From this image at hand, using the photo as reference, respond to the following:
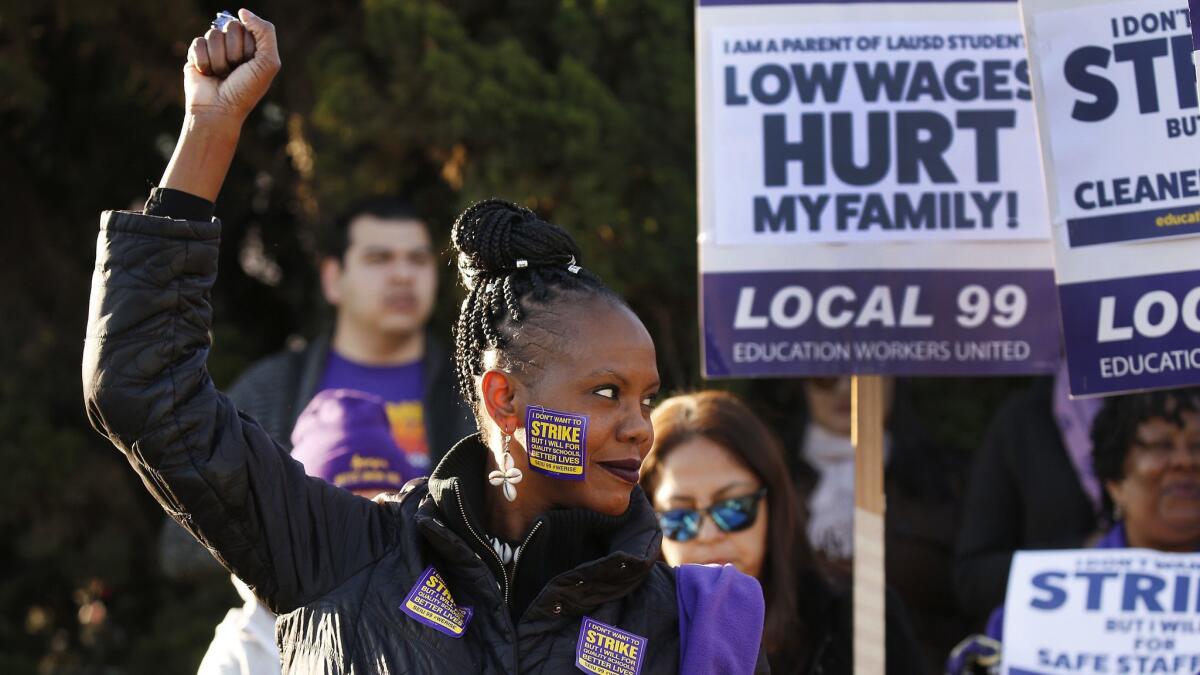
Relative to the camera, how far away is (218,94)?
256cm

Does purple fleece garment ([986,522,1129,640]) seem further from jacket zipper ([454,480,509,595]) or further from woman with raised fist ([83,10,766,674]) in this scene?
jacket zipper ([454,480,509,595])

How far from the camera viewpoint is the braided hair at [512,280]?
2748mm

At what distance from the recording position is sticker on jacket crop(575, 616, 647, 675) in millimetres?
2541

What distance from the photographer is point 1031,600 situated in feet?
13.0

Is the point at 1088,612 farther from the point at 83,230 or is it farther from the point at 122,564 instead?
the point at 83,230

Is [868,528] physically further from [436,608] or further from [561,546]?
[436,608]

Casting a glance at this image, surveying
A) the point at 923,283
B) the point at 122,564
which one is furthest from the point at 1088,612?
the point at 122,564

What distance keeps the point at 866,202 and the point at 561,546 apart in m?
1.66

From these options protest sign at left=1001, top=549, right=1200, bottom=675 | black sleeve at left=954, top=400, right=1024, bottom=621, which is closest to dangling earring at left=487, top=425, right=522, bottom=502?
protest sign at left=1001, top=549, right=1200, bottom=675

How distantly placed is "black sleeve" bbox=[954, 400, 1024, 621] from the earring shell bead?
250cm

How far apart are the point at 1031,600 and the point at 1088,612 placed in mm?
132

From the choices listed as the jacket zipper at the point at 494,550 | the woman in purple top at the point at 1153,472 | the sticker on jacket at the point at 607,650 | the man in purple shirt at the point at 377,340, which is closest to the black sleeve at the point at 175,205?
the jacket zipper at the point at 494,550

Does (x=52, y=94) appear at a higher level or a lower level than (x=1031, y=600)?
higher

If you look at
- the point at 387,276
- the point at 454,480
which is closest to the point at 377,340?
the point at 387,276
